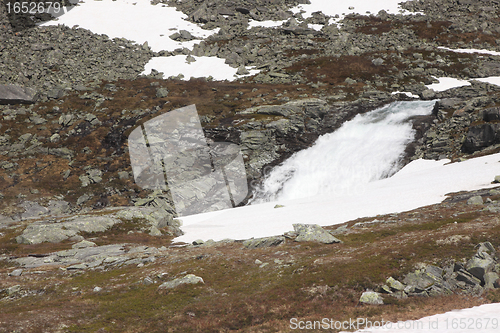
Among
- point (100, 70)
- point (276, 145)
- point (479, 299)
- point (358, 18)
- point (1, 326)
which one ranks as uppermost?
point (358, 18)

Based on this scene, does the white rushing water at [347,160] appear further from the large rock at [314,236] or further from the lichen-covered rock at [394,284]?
the lichen-covered rock at [394,284]

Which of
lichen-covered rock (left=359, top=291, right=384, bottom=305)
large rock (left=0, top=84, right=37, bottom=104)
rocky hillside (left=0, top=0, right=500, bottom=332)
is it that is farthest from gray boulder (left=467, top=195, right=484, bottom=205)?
large rock (left=0, top=84, right=37, bottom=104)

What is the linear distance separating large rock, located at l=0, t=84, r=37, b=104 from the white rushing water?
60.1 m

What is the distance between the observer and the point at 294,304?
66.3 ft

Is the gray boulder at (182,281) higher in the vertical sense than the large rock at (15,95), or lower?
higher

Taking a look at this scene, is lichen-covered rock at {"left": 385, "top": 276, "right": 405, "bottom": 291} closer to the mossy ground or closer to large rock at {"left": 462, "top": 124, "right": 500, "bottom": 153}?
the mossy ground

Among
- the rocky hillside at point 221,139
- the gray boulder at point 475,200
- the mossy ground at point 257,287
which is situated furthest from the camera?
the gray boulder at point 475,200

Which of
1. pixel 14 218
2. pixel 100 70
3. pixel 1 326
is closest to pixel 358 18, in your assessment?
pixel 100 70

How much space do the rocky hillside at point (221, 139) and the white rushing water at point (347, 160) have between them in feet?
8.35

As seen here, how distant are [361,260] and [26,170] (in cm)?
6276

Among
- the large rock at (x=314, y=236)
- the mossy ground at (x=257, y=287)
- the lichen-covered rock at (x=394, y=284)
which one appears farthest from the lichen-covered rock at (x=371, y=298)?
the large rock at (x=314, y=236)

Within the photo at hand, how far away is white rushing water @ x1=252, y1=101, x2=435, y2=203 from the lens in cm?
5825

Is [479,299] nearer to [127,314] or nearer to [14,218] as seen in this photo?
[127,314]

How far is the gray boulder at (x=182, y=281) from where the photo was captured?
81.0 ft
